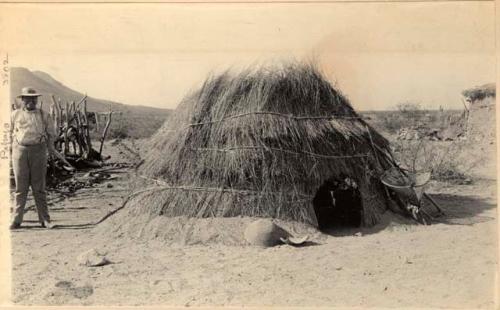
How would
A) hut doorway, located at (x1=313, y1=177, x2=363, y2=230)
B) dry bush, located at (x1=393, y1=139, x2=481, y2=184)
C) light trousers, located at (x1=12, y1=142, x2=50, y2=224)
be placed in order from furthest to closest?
dry bush, located at (x1=393, y1=139, x2=481, y2=184)
hut doorway, located at (x1=313, y1=177, x2=363, y2=230)
light trousers, located at (x1=12, y1=142, x2=50, y2=224)

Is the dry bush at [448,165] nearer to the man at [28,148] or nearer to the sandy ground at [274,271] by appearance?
the sandy ground at [274,271]

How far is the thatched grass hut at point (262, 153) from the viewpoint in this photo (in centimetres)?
751

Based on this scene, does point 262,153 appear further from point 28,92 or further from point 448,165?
point 448,165

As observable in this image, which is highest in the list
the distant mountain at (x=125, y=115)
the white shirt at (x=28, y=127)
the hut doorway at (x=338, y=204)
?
the distant mountain at (x=125, y=115)

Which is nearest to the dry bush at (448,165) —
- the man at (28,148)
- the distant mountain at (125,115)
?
the man at (28,148)

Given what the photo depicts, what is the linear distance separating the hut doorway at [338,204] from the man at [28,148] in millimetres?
4181

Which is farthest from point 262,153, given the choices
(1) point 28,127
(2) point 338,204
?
(1) point 28,127

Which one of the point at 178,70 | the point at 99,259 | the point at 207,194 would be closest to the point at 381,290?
the point at 207,194

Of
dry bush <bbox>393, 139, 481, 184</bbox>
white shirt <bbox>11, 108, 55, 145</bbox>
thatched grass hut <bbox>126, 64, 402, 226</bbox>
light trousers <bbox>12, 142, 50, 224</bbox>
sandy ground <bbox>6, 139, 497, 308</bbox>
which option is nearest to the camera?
sandy ground <bbox>6, 139, 497, 308</bbox>

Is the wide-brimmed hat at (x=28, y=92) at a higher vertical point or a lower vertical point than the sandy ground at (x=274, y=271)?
higher

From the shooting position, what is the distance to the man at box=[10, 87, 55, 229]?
25.1 feet

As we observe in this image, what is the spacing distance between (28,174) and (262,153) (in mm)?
3464

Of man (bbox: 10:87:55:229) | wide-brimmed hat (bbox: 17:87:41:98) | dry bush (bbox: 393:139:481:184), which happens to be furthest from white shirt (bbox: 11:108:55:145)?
dry bush (bbox: 393:139:481:184)

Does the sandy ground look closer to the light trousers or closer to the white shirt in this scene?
the light trousers
